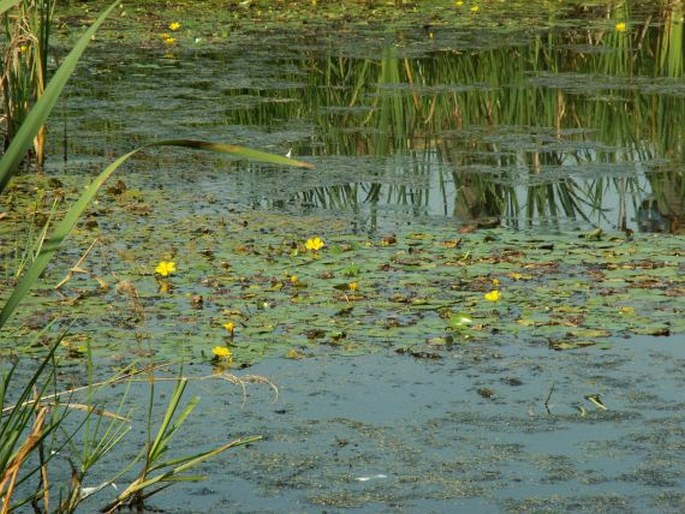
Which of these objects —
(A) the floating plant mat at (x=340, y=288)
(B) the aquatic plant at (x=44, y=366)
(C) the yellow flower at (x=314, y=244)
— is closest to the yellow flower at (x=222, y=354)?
(A) the floating plant mat at (x=340, y=288)

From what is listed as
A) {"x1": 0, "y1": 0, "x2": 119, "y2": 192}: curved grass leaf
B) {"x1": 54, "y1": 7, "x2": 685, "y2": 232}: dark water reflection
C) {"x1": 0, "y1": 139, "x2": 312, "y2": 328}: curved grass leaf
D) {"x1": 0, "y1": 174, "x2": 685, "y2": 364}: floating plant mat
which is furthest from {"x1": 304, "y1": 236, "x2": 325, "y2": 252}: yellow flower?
{"x1": 0, "y1": 0, "x2": 119, "y2": 192}: curved grass leaf

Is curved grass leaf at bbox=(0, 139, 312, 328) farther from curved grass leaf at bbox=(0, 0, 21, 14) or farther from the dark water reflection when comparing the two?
the dark water reflection

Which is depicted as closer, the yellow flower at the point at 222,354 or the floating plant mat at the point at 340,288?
the yellow flower at the point at 222,354

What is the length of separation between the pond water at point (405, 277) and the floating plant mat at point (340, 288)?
0.01 metres

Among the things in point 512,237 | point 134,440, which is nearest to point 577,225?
point 512,237

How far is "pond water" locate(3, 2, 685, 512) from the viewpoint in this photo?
151 inches

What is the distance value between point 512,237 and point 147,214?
1.75 meters

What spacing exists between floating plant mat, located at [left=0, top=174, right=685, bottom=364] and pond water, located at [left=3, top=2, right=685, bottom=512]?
0.01 metres

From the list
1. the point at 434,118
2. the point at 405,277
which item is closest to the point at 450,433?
the point at 405,277

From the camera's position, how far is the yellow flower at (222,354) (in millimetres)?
4605

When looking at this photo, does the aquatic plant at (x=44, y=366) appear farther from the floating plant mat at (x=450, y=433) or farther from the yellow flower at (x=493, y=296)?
the yellow flower at (x=493, y=296)

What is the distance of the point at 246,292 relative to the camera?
17.6ft

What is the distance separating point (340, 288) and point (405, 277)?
11.8 inches

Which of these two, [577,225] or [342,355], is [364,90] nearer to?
[577,225]
